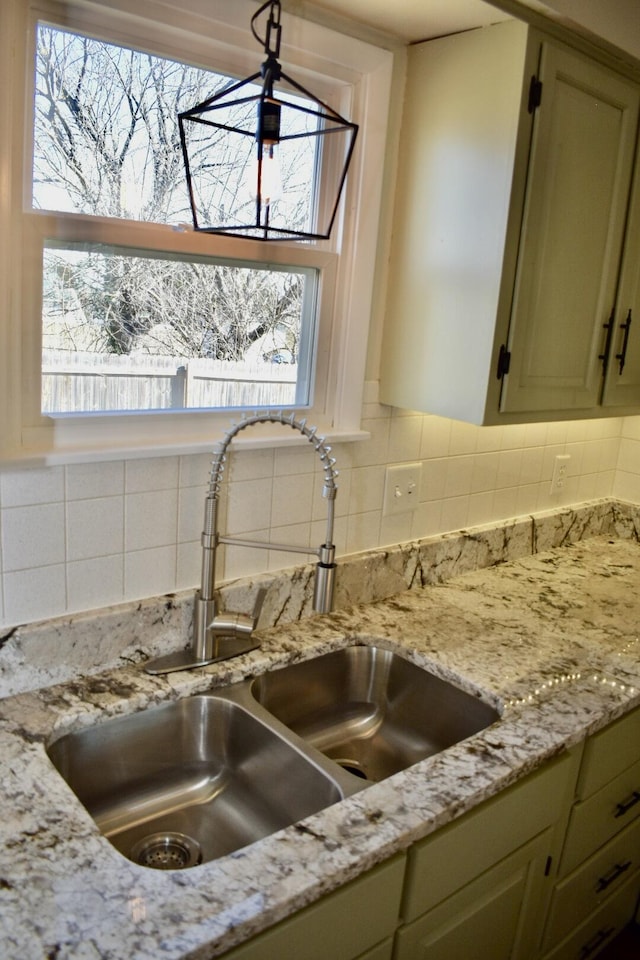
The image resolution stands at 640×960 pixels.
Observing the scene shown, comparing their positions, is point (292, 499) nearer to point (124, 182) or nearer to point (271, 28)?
point (124, 182)

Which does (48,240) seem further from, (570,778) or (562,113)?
(570,778)

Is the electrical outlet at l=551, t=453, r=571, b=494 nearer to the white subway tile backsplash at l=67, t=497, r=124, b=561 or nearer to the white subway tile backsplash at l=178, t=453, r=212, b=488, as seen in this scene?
the white subway tile backsplash at l=178, t=453, r=212, b=488

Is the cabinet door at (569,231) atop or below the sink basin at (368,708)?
atop

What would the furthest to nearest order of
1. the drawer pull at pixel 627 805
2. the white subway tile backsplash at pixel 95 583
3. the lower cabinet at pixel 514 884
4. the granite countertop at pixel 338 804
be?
1. the drawer pull at pixel 627 805
2. the white subway tile backsplash at pixel 95 583
3. the lower cabinet at pixel 514 884
4. the granite countertop at pixel 338 804

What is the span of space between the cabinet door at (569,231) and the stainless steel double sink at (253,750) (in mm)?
637

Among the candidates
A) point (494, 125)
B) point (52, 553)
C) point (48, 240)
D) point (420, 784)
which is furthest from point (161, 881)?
point (494, 125)

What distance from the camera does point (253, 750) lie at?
1.36m

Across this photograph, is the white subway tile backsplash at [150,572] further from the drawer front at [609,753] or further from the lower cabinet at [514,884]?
the drawer front at [609,753]

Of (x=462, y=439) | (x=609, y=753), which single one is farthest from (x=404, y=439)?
(x=609, y=753)

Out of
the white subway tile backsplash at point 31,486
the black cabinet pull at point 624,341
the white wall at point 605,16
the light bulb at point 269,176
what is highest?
the white wall at point 605,16

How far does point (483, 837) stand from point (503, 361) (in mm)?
879

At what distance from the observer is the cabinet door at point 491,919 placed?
1192 mm

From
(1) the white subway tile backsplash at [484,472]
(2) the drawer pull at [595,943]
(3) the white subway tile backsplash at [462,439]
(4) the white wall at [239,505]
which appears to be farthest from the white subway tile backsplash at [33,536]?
(2) the drawer pull at [595,943]

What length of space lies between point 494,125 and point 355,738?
125 centimetres
